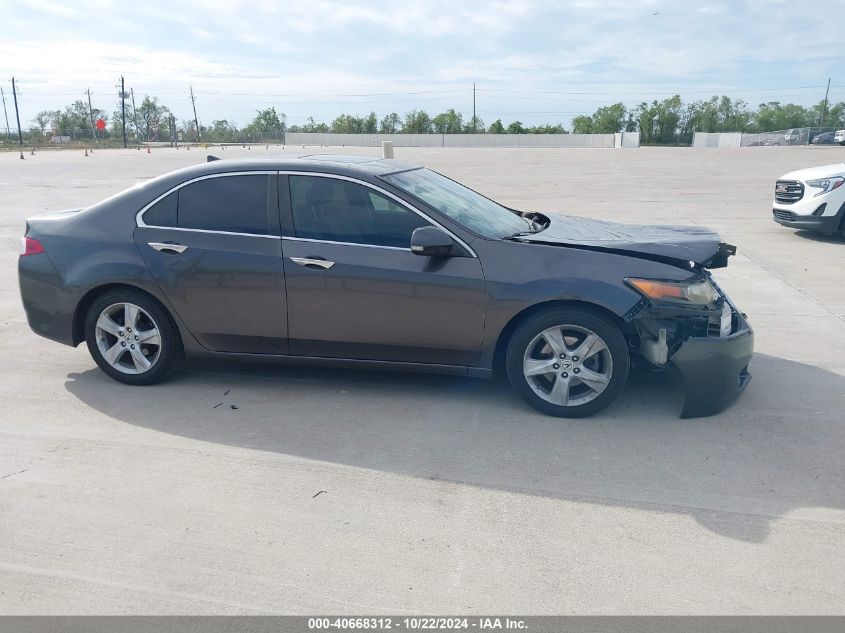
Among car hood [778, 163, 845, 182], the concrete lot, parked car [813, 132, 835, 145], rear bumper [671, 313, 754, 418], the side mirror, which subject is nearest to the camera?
the concrete lot

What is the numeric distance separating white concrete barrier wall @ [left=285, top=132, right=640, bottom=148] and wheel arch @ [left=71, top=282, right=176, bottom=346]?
8145 cm

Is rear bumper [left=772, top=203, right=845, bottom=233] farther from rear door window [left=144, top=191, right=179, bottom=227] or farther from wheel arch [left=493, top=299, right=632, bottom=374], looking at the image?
rear door window [left=144, top=191, right=179, bottom=227]

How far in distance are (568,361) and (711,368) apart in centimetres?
87

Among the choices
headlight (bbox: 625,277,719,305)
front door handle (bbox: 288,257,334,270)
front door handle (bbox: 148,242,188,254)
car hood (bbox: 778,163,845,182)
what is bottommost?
headlight (bbox: 625,277,719,305)

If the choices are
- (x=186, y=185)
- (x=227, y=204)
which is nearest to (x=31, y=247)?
(x=186, y=185)

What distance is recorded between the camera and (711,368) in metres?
4.69

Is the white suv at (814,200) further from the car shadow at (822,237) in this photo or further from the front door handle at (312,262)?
the front door handle at (312,262)

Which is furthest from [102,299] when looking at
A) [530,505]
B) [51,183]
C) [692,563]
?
[51,183]

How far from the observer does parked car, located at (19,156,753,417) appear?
4742 mm

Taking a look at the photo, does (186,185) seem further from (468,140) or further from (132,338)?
(468,140)

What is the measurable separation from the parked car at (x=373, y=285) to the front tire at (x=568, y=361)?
0.4 inches

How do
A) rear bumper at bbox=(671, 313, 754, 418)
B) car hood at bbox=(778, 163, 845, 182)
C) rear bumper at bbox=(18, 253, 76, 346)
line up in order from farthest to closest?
car hood at bbox=(778, 163, 845, 182) → rear bumper at bbox=(18, 253, 76, 346) → rear bumper at bbox=(671, 313, 754, 418)

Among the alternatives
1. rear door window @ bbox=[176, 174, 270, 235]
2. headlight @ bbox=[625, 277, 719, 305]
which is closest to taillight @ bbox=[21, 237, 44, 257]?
rear door window @ bbox=[176, 174, 270, 235]

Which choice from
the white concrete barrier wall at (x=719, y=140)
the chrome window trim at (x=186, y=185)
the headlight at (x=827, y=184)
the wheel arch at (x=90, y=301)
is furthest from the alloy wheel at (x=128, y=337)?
the white concrete barrier wall at (x=719, y=140)
